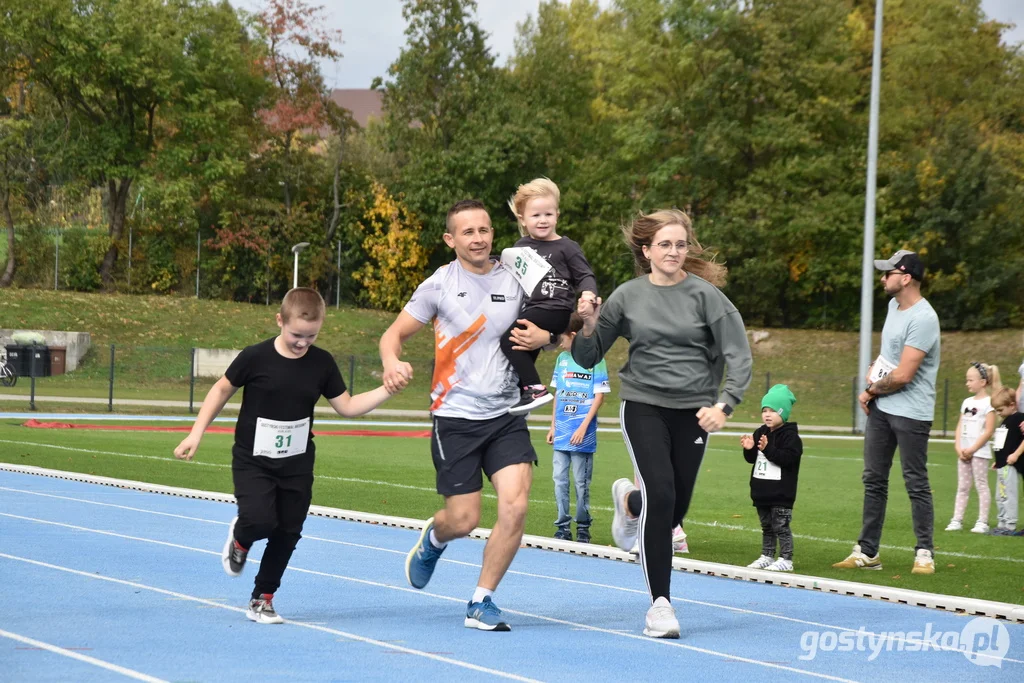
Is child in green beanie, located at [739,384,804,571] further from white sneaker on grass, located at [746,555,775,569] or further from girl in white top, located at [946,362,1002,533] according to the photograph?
girl in white top, located at [946,362,1002,533]

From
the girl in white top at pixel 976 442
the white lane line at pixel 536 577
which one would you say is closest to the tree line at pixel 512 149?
the girl in white top at pixel 976 442

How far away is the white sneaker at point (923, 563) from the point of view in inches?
371

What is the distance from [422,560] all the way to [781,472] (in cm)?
325

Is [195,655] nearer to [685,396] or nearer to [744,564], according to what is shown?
[685,396]

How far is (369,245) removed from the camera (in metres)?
52.1

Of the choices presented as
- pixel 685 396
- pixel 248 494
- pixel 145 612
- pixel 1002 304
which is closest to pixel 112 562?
pixel 145 612

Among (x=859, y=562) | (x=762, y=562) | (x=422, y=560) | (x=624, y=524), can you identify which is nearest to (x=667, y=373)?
(x=624, y=524)

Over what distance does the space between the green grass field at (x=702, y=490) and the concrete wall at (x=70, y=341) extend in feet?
48.7

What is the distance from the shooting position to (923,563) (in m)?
9.46

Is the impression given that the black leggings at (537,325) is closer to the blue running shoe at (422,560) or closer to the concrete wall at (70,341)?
the blue running shoe at (422,560)

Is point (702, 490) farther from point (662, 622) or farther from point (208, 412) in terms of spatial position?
point (208, 412)

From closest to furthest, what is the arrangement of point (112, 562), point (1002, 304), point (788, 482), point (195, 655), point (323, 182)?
1. point (195, 655)
2. point (112, 562)
3. point (788, 482)
4. point (1002, 304)
5. point (323, 182)

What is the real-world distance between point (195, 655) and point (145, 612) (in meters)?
1.21

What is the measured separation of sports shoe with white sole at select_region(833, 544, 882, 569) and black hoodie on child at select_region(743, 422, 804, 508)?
2.17ft
